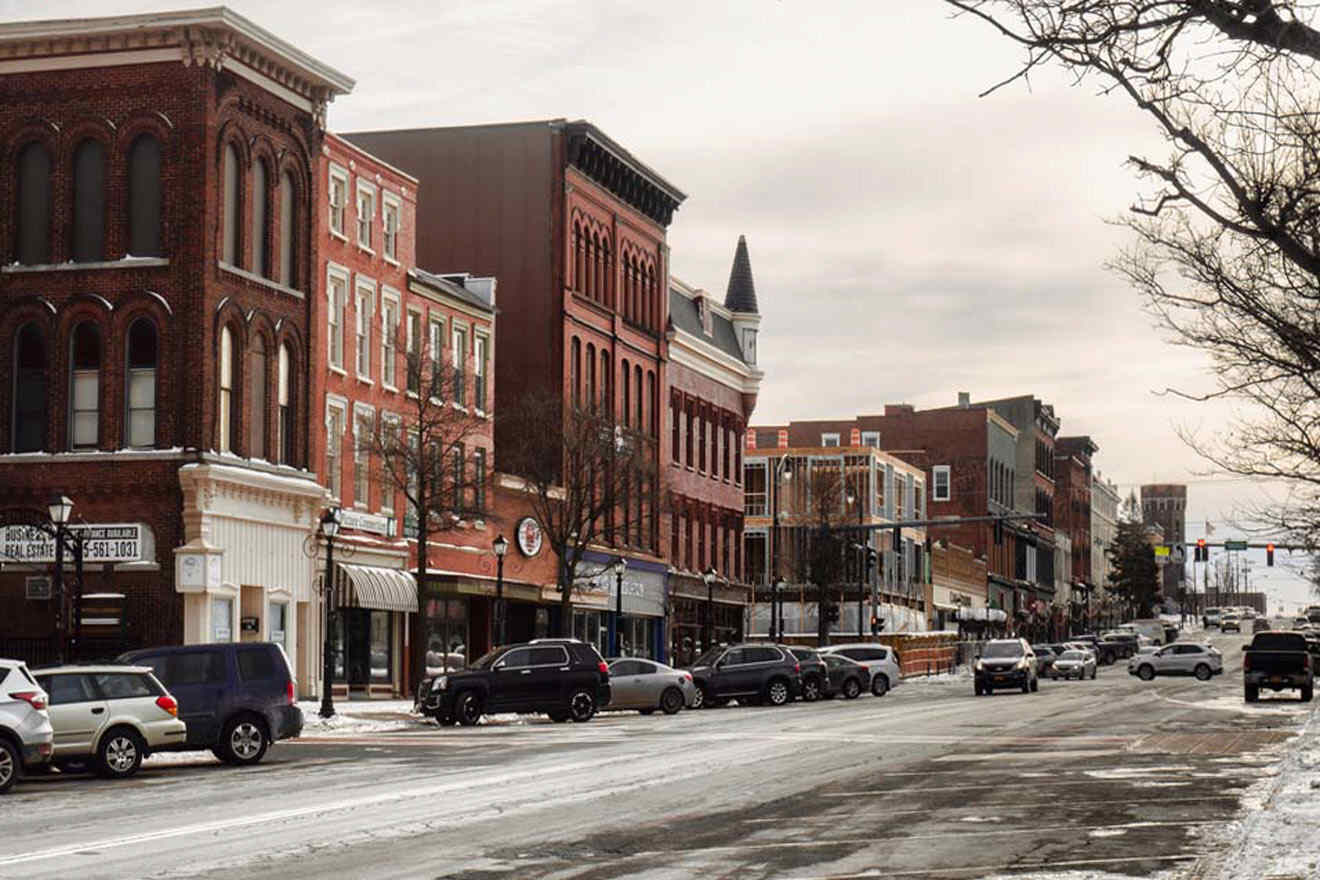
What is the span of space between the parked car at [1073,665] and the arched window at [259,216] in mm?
44683

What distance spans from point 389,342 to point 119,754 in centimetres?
2978

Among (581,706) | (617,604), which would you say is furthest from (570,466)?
(581,706)

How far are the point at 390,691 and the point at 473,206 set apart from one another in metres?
21.3

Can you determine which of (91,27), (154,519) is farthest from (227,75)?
(154,519)

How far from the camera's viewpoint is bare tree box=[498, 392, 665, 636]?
61.2m

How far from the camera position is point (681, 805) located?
891 inches

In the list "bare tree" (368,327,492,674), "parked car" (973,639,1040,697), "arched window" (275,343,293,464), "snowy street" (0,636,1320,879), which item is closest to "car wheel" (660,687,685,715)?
"bare tree" (368,327,492,674)

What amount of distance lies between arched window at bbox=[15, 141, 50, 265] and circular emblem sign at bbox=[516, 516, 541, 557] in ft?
67.5

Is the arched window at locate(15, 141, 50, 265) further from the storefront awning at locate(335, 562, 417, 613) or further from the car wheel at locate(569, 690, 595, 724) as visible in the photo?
the car wheel at locate(569, 690, 595, 724)

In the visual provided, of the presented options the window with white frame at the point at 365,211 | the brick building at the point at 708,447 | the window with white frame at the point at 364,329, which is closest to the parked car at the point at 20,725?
the window with white frame at the point at 364,329

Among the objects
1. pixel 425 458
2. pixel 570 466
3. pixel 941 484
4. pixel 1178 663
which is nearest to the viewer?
pixel 425 458

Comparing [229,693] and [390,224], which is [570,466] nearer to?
[390,224]

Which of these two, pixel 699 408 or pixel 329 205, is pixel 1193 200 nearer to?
pixel 329 205

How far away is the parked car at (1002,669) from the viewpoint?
65.1 m
